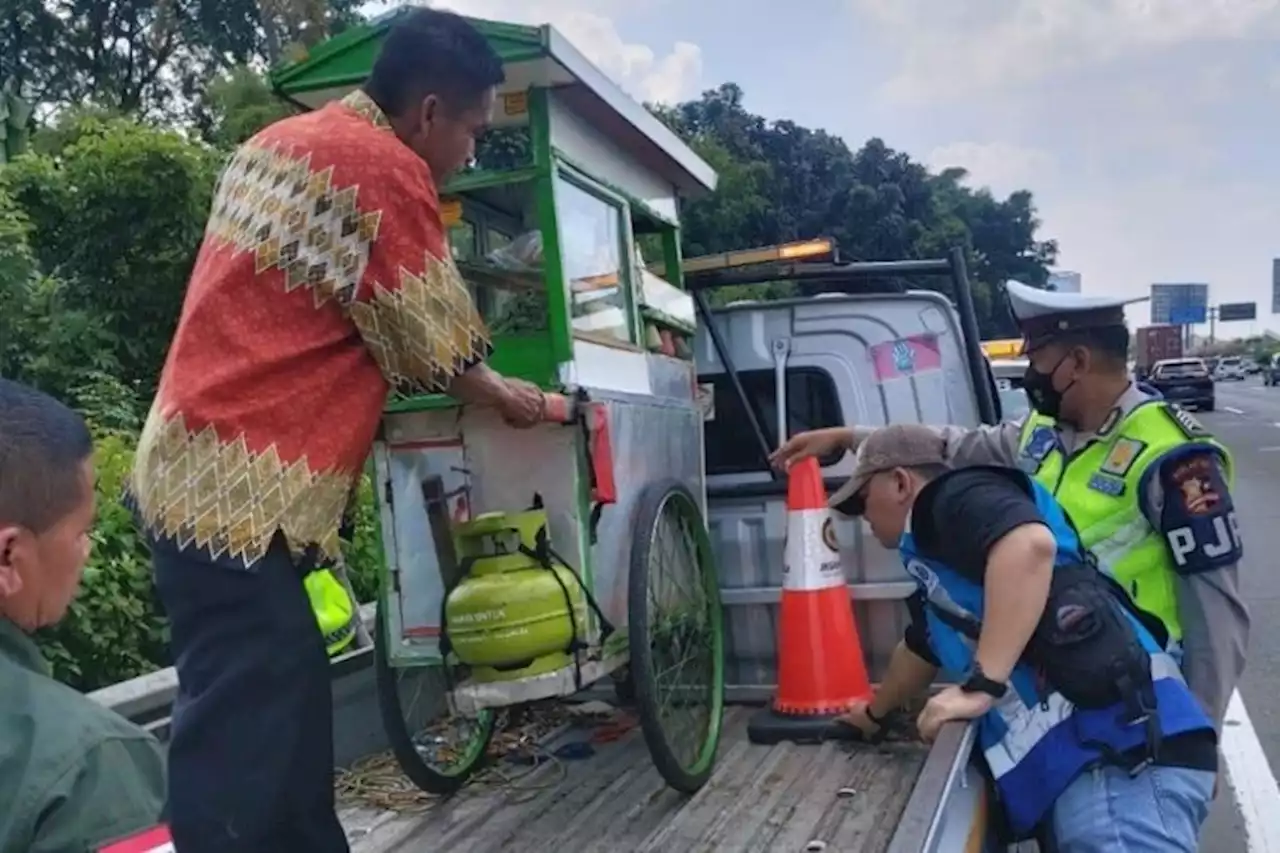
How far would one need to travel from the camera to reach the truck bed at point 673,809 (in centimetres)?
294

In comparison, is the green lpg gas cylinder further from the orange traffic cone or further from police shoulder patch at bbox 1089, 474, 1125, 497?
police shoulder patch at bbox 1089, 474, 1125, 497

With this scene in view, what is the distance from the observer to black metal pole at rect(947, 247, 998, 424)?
4.66 m

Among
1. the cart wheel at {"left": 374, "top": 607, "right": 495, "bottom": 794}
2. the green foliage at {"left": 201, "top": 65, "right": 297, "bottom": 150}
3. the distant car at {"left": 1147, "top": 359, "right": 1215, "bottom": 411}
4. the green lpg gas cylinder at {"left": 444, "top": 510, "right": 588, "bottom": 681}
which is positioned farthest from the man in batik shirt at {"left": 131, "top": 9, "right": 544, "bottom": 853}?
the distant car at {"left": 1147, "top": 359, "right": 1215, "bottom": 411}

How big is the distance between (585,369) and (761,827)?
4.23 ft

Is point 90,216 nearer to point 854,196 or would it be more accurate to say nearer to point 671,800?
point 671,800

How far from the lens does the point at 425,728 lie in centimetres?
371

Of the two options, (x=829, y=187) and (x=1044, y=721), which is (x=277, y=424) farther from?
(x=829, y=187)

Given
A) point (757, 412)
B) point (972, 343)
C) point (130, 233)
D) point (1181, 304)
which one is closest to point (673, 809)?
point (757, 412)

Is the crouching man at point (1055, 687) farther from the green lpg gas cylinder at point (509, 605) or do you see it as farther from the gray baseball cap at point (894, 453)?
the green lpg gas cylinder at point (509, 605)

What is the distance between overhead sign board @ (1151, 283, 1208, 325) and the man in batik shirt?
243 ft

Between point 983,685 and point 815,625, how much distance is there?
1374mm

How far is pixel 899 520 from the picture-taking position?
2.89 m

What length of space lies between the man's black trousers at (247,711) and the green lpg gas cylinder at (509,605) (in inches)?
27.3

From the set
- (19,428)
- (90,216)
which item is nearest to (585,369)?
(19,428)
